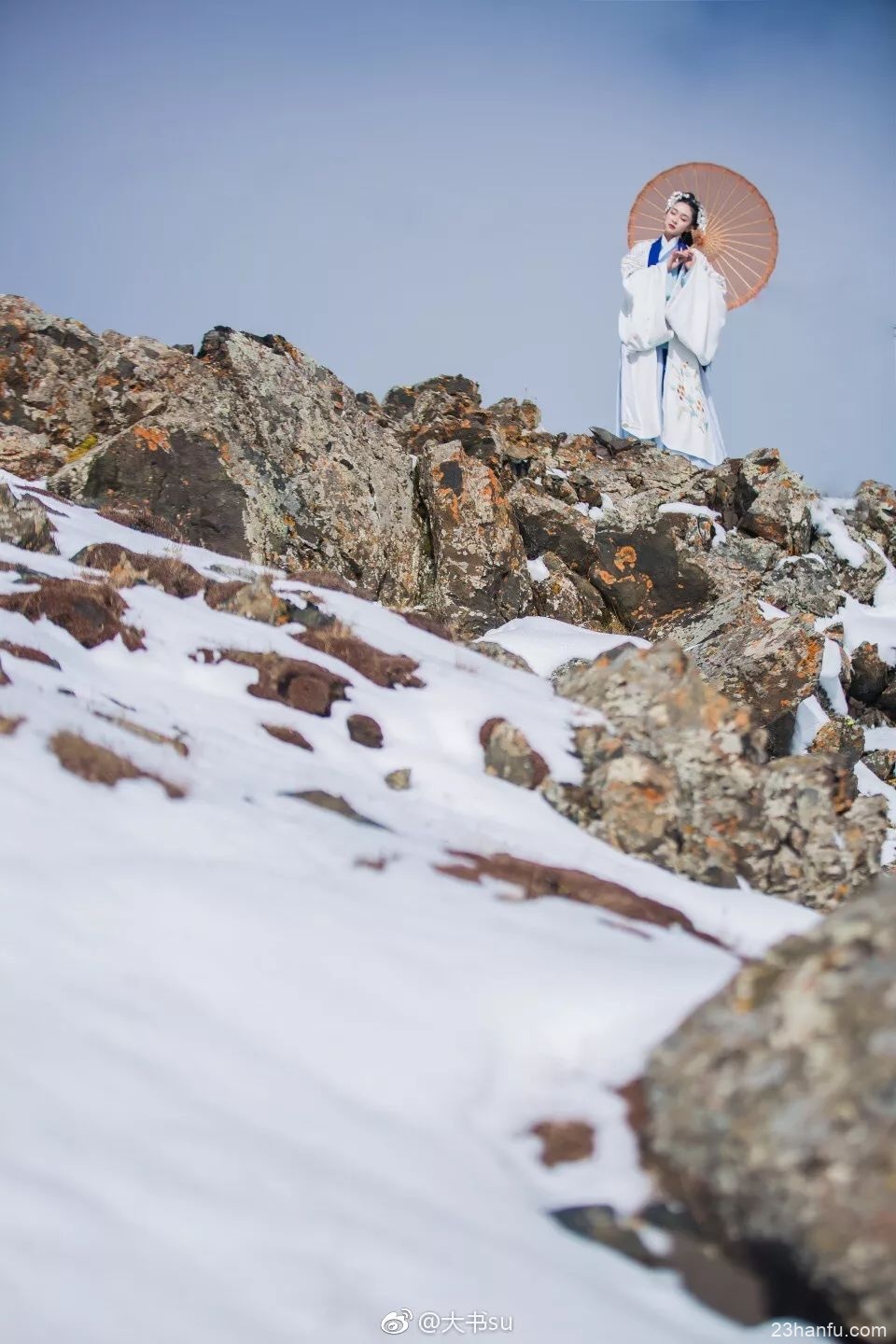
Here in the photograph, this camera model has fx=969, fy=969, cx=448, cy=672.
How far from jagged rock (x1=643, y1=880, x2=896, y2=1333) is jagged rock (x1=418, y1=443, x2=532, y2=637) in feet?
56.4

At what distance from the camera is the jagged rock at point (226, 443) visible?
18953 millimetres

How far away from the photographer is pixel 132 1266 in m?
3.13

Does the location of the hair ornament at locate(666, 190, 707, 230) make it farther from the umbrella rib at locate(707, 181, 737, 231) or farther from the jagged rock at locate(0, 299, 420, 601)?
the jagged rock at locate(0, 299, 420, 601)

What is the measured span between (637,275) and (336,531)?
707 inches

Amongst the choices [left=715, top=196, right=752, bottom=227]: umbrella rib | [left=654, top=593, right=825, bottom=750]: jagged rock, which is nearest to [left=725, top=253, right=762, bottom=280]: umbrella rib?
[left=715, top=196, right=752, bottom=227]: umbrella rib

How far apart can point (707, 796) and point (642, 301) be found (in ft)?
87.9

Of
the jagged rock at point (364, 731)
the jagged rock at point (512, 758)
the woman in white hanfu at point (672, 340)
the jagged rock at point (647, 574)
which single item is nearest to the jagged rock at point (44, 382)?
the jagged rock at point (647, 574)

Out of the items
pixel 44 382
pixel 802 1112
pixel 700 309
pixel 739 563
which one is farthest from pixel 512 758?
pixel 700 309

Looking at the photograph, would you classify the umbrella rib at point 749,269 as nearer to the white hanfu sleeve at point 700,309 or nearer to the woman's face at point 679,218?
the white hanfu sleeve at point 700,309

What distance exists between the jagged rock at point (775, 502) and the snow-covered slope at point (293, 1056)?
20.0m

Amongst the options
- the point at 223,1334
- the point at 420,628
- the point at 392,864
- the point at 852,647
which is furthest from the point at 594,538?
the point at 223,1334

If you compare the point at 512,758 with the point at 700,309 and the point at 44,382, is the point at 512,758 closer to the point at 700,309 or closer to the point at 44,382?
the point at 44,382

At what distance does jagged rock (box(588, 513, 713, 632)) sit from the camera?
23.2m

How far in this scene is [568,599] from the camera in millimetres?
22578
